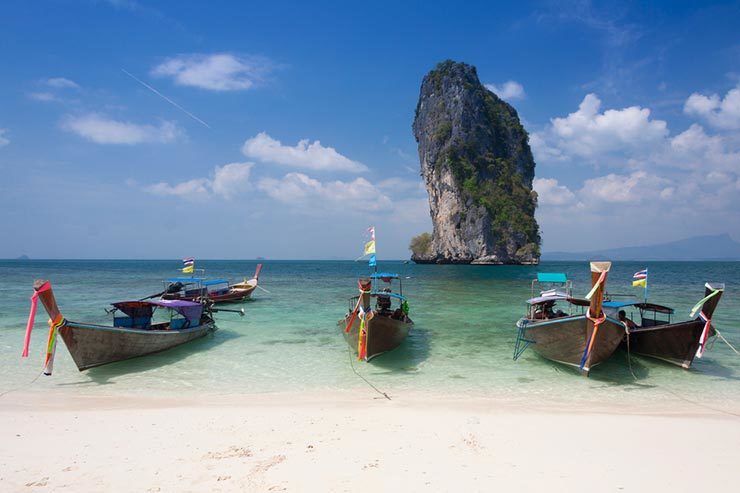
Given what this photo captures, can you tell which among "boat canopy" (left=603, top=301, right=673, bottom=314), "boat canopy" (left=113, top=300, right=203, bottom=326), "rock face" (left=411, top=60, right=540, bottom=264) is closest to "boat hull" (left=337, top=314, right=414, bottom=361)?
"boat canopy" (left=113, top=300, right=203, bottom=326)

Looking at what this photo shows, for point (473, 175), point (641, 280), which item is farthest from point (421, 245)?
point (641, 280)

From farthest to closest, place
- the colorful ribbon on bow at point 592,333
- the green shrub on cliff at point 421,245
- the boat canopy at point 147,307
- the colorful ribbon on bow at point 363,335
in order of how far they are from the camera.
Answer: the green shrub on cliff at point 421,245
the boat canopy at point 147,307
the colorful ribbon on bow at point 363,335
the colorful ribbon on bow at point 592,333

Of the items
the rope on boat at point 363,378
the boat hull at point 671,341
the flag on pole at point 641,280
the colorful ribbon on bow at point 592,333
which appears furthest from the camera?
the flag on pole at point 641,280

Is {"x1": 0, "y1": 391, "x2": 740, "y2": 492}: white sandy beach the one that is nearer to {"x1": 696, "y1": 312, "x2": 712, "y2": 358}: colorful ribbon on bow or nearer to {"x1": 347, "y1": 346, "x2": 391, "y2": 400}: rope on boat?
{"x1": 347, "y1": 346, "x2": 391, "y2": 400}: rope on boat

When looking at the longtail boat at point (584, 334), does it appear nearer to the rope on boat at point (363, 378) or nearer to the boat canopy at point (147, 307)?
the rope on boat at point (363, 378)

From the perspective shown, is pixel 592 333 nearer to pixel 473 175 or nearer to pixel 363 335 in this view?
pixel 363 335

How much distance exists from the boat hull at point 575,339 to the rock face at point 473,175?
8355 centimetres

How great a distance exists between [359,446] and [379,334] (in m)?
5.89

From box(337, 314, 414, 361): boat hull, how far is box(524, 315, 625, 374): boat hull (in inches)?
167

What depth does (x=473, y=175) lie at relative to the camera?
96.7m

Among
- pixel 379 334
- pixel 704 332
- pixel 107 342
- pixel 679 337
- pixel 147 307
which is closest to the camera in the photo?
pixel 704 332

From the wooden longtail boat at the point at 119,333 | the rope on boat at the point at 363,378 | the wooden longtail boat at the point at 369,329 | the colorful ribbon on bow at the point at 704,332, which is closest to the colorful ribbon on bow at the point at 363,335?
the wooden longtail boat at the point at 369,329

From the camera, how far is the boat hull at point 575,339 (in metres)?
10.5

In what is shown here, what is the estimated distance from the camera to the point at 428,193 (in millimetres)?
107562
